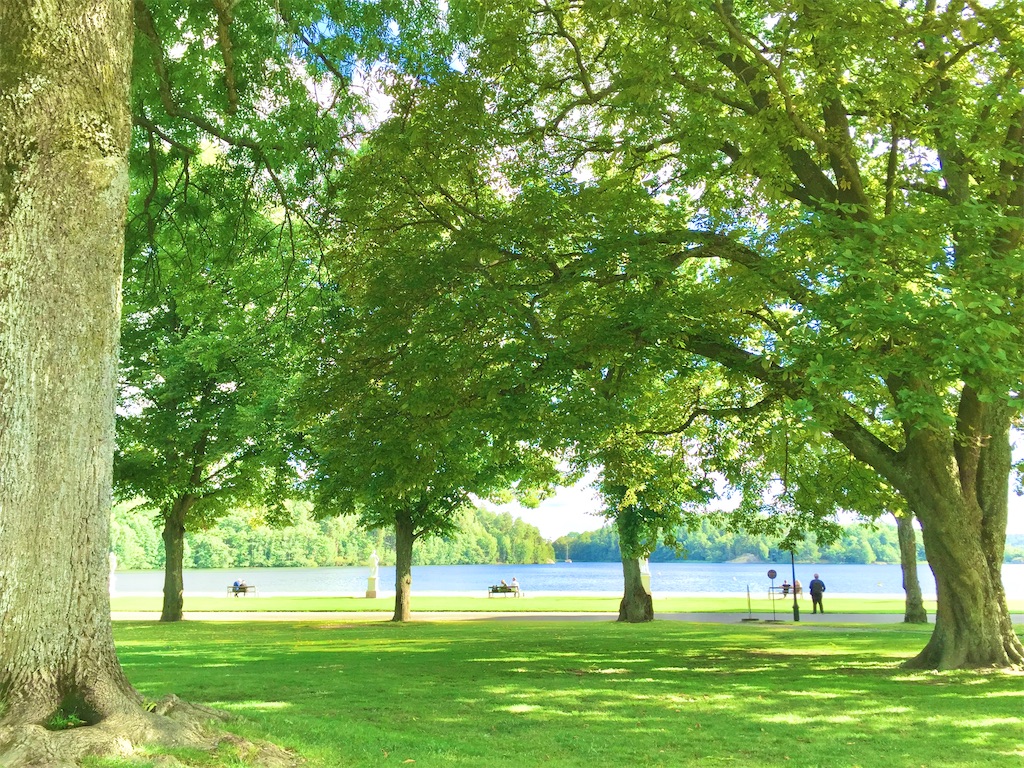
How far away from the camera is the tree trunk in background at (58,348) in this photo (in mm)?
5438

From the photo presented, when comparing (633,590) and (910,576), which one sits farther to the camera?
(910,576)

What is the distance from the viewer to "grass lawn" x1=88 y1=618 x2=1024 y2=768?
7.21 meters

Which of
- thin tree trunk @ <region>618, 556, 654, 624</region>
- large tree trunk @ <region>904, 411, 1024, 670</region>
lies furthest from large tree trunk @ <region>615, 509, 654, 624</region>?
large tree trunk @ <region>904, 411, 1024, 670</region>

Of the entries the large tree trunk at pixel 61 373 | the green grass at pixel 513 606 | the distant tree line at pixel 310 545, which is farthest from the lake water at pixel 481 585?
the large tree trunk at pixel 61 373

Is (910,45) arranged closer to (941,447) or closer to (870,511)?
(941,447)

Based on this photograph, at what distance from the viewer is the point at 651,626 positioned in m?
23.5

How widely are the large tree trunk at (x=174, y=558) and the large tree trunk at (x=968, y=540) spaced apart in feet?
71.6

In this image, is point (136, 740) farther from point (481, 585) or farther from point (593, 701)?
point (481, 585)

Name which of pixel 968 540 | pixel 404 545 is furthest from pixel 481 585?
pixel 968 540

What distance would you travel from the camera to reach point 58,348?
571 centimetres

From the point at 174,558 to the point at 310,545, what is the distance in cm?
12945

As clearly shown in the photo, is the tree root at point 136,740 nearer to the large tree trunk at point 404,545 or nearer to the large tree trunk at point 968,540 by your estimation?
the large tree trunk at point 968,540

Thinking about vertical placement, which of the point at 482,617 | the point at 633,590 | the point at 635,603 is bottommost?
the point at 482,617

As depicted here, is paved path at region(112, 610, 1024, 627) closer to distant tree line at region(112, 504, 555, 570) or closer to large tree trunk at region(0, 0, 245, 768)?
large tree trunk at region(0, 0, 245, 768)
